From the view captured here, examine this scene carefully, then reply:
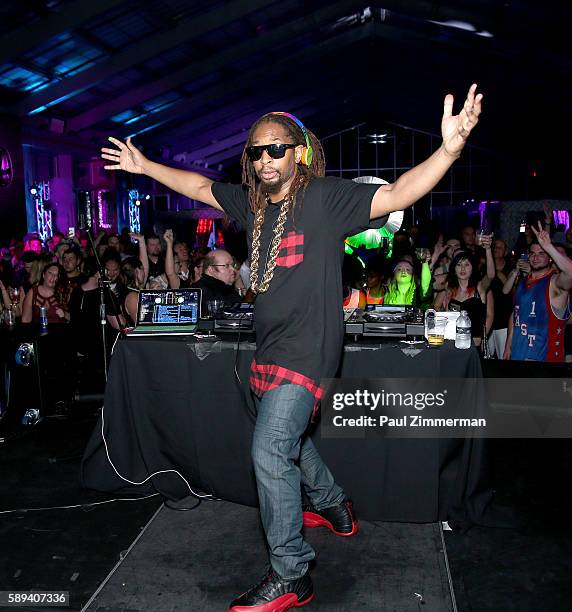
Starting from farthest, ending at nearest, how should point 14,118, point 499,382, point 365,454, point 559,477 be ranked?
1. point 14,118
2. point 499,382
3. point 559,477
4. point 365,454

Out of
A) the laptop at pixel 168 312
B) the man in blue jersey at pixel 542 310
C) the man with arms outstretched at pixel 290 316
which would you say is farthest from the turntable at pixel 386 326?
the man in blue jersey at pixel 542 310

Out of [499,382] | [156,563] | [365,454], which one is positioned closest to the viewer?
[156,563]

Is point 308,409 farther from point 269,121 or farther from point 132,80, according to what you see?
point 132,80

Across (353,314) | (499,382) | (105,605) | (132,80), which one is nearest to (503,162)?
(132,80)

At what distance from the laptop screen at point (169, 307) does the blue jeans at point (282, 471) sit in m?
1.27

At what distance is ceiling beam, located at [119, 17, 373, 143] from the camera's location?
49.5 feet

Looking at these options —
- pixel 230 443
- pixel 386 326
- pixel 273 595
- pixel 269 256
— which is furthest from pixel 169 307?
pixel 273 595

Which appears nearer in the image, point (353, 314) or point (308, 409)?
point (308, 409)

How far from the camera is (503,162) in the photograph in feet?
77.2

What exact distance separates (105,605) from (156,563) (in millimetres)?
320

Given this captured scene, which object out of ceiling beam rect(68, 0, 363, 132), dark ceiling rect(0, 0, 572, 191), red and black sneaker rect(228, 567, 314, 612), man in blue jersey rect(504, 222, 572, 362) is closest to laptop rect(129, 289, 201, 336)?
red and black sneaker rect(228, 567, 314, 612)

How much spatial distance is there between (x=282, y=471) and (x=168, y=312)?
1509mm

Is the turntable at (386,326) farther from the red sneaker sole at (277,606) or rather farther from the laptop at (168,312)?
the red sneaker sole at (277,606)

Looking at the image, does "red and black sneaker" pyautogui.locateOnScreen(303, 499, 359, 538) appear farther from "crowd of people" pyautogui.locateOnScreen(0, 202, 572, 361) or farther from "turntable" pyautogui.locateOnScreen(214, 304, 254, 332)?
"crowd of people" pyautogui.locateOnScreen(0, 202, 572, 361)
